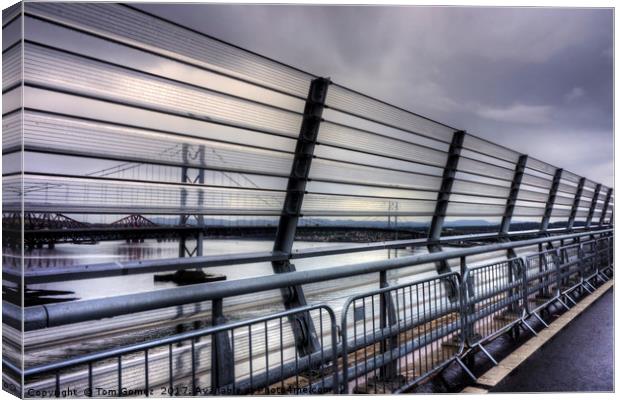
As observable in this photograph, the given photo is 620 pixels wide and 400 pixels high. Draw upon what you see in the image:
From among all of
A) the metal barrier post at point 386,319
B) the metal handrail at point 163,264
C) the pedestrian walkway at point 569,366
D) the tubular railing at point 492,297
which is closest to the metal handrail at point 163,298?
the metal barrier post at point 386,319

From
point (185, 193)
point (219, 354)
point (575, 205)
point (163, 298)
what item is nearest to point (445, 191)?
point (185, 193)

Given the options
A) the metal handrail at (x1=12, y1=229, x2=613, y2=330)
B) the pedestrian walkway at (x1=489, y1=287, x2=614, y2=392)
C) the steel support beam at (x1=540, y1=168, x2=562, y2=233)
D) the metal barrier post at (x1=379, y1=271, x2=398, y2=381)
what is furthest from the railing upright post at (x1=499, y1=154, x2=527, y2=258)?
the metal handrail at (x1=12, y1=229, x2=613, y2=330)

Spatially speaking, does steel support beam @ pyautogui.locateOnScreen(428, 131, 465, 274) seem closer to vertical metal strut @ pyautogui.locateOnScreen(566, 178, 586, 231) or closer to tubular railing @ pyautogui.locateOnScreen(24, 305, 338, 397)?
tubular railing @ pyautogui.locateOnScreen(24, 305, 338, 397)

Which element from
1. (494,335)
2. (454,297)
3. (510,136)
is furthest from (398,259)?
(510,136)

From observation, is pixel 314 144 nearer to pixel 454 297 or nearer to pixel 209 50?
pixel 209 50

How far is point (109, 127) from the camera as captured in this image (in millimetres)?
3426

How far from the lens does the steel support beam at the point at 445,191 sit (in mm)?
6301

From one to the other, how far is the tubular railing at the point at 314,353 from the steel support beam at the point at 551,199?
4.24m

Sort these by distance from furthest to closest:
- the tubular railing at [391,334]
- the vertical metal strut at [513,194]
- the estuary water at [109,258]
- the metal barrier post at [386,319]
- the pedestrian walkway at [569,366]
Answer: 1. the vertical metal strut at [513,194]
2. the pedestrian walkway at [569,366]
3. the metal barrier post at [386,319]
4. the tubular railing at [391,334]
5. the estuary water at [109,258]

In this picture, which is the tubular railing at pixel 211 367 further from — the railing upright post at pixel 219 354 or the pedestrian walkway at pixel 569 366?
the pedestrian walkway at pixel 569 366

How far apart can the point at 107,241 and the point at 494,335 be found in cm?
391

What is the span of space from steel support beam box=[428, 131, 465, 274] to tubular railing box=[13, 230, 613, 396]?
3.23 ft

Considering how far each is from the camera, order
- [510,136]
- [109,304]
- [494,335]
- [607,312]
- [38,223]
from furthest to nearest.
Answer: [607,312] → [510,136] → [494,335] → [38,223] → [109,304]

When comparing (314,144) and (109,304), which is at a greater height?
(314,144)
